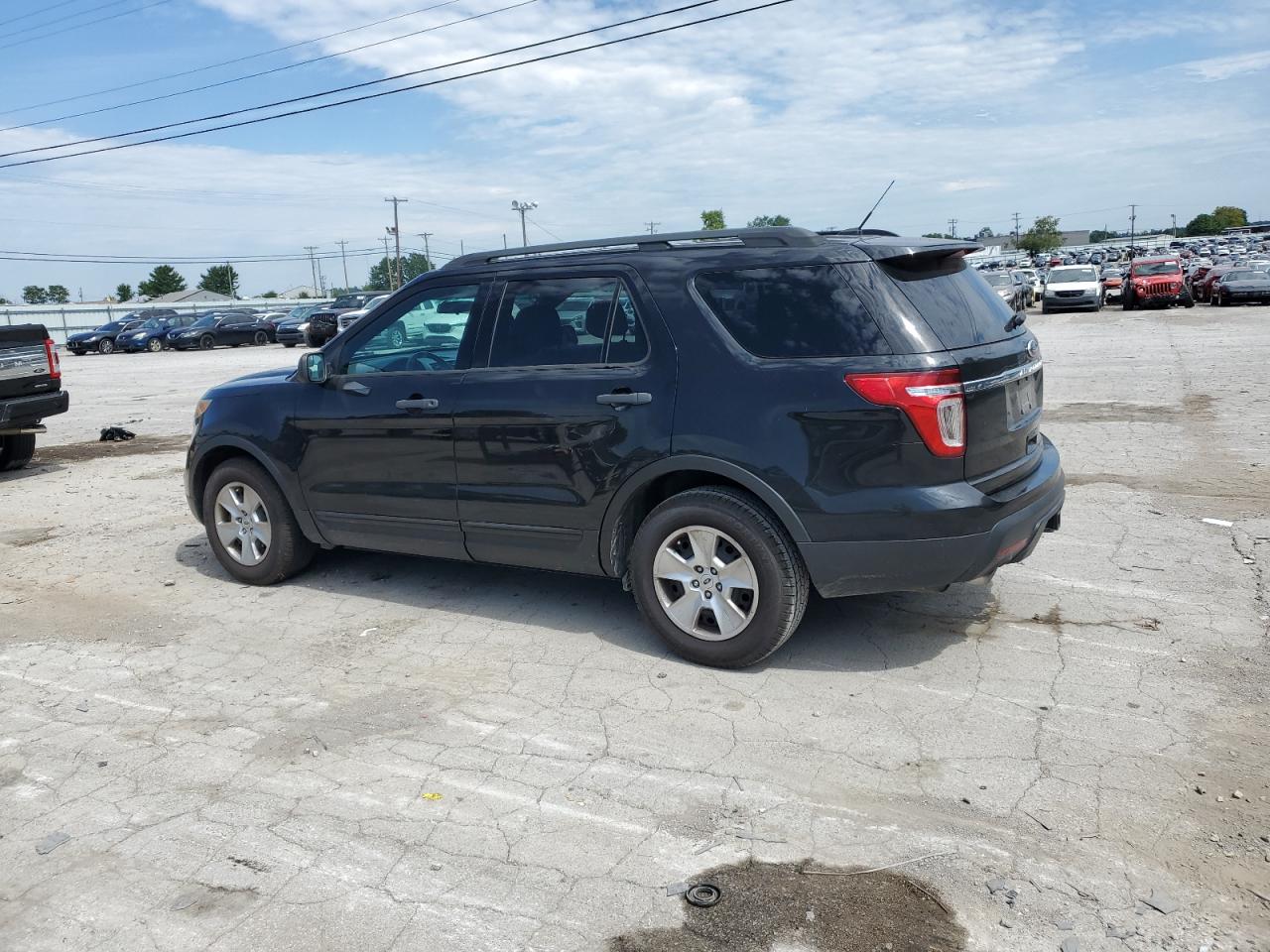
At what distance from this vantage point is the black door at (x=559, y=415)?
486 centimetres

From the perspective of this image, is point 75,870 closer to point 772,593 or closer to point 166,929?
point 166,929

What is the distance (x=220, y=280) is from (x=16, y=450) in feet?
443

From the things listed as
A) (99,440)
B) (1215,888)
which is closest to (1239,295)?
(99,440)

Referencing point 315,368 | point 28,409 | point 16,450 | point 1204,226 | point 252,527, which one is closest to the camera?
point 315,368

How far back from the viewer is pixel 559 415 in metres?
5.04

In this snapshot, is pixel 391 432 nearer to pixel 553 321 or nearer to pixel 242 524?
pixel 553 321

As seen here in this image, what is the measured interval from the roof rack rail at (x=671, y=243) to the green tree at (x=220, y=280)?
458ft

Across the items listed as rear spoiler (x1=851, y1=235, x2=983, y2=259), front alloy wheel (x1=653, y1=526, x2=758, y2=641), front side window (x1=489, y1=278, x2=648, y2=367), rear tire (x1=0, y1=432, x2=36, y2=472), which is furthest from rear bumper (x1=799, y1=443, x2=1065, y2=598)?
rear tire (x1=0, y1=432, x2=36, y2=472)

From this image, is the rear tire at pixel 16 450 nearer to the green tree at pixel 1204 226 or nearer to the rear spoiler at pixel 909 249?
the rear spoiler at pixel 909 249

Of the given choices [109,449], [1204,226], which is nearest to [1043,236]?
[1204,226]

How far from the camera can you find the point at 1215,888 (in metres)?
3.04

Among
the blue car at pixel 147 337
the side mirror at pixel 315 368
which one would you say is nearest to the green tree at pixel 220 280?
the blue car at pixel 147 337

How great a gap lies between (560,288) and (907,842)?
3.09m

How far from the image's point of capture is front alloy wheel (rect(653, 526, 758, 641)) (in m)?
4.66
